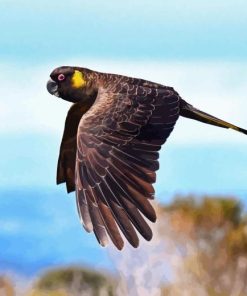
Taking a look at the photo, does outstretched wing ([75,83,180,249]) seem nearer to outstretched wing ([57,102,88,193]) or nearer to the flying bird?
the flying bird

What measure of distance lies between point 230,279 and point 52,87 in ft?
26.2

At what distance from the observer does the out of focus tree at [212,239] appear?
13.8m

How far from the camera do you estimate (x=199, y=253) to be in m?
14.4

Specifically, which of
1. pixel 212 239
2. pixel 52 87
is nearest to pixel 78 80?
pixel 52 87

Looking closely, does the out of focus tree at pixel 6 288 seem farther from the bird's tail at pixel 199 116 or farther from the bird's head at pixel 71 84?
the bird's tail at pixel 199 116

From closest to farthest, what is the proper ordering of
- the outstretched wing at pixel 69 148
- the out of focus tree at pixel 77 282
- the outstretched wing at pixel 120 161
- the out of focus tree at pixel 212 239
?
the outstretched wing at pixel 120 161 → the outstretched wing at pixel 69 148 → the out of focus tree at pixel 77 282 → the out of focus tree at pixel 212 239

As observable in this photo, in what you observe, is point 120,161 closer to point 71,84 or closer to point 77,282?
point 71,84

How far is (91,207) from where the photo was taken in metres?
5.50

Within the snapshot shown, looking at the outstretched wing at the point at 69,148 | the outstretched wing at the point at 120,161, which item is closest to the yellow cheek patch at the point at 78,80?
the outstretched wing at the point at 69,148

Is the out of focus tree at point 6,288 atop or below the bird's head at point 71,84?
below

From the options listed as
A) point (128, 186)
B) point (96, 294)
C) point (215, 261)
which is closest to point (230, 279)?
point (215, 261)

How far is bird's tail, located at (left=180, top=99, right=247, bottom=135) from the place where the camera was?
6262 millimetres

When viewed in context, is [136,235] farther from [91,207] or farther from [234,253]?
[234,253]

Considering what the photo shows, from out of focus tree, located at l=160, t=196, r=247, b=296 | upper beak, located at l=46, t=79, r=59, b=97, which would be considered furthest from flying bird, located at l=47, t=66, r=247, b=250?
out of focus tree, located at l=160, t=196, r=247, b=296
